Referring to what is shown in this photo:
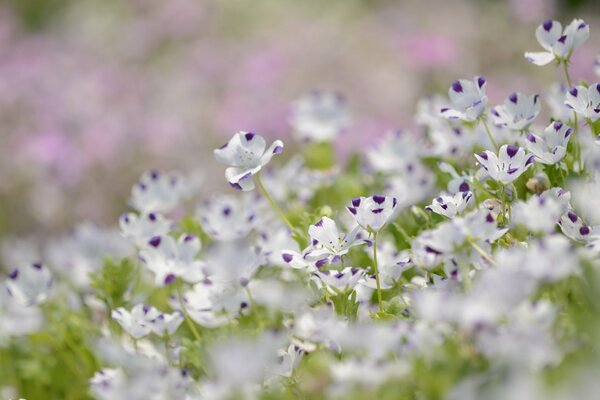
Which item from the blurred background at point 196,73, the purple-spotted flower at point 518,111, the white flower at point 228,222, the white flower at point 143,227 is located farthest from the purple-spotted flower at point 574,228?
the blurred background at point 196,73

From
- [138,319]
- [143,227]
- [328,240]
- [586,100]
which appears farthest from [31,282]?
[586,100]

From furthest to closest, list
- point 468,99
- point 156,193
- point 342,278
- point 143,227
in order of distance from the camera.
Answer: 1. point 156,193
2. point 143,227
3. point 468,99
4. point 342,278

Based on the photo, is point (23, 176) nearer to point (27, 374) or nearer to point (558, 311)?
point (27, 374)

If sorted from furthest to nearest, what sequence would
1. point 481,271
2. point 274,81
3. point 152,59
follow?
point 152,59, point 274,81, point 481,271

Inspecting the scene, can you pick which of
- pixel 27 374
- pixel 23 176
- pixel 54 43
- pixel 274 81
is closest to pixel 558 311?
pixel 27 374

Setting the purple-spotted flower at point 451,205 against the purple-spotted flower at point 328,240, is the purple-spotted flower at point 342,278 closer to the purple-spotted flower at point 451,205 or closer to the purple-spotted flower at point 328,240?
the purple-spotted flower at point 328,240

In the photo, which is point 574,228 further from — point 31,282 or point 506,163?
point 31,282
